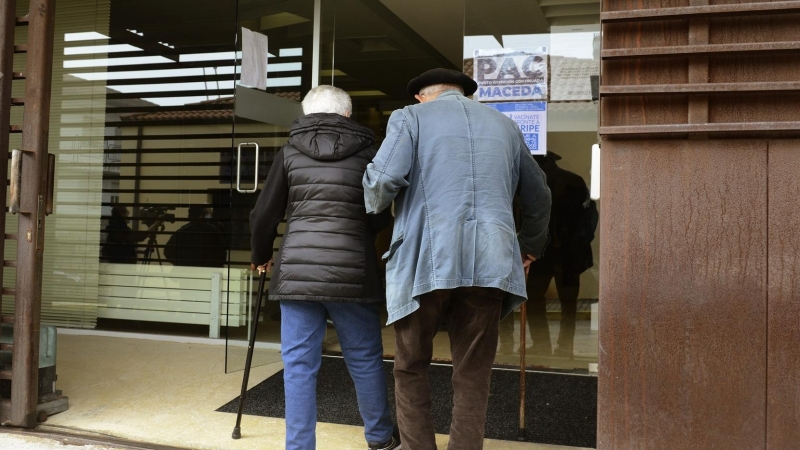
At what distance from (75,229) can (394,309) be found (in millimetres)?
4433

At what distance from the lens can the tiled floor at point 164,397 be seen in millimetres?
3127

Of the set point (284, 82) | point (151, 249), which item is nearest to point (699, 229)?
point (284, 82)

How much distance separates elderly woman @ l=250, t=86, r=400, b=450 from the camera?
2.60 meters

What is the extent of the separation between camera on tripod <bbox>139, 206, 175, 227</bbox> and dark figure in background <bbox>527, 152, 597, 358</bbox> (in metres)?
3.29

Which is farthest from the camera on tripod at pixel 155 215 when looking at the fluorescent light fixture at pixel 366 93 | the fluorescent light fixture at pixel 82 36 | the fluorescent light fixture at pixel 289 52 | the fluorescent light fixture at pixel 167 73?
the fluorescent light fixture at pixel 366 93

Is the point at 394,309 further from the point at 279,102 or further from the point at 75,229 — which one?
the point at 75,229

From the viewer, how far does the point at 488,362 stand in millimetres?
2482

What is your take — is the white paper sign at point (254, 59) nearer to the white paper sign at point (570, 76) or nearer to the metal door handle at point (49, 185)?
the metal door handle at point (49, 185)

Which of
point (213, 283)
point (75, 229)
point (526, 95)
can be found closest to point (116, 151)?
point (75, 229)

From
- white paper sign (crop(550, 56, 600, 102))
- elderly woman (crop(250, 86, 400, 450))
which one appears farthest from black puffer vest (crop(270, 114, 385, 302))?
white paper sign (crop(550, 56, 600, 102))

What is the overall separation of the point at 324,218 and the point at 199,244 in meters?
3.69

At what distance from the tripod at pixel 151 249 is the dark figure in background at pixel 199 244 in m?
0.07

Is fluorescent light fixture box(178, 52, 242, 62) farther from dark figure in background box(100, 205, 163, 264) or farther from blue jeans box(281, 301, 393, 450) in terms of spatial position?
blue jeans box(281, 301, 393, 450)

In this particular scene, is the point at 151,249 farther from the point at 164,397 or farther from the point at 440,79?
the point at 440,79
